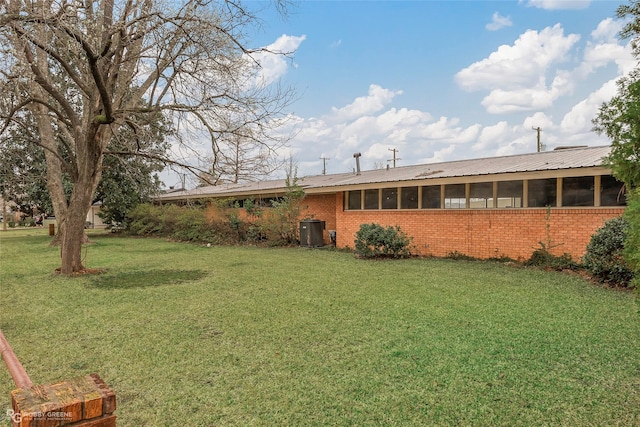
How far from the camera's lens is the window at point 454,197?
12.6m

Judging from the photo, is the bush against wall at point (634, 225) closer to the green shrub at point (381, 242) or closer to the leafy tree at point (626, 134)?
the leafy tree at point (626, 134)

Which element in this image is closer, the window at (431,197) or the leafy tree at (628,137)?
the leafy tree at (628,137)

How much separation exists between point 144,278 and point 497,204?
377 inches

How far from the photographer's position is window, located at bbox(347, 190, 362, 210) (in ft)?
52.2

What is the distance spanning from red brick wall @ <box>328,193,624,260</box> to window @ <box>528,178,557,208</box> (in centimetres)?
20

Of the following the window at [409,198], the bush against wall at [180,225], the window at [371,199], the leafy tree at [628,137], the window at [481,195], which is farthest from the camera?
the bush against wall at [180,225]

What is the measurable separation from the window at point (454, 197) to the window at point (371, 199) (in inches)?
111

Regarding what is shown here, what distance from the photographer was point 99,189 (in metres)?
26.6

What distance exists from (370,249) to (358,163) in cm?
842

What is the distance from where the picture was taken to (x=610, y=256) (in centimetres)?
812

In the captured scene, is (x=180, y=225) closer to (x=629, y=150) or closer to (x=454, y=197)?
(x=454, y=197)

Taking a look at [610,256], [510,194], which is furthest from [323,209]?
[610,256]

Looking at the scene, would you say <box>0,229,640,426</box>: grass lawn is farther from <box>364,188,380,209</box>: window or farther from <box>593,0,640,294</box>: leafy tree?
<box>364,188,380,209</box>: window

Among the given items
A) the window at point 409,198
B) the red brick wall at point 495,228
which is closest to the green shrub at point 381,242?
the red brick wall at point 495,228
